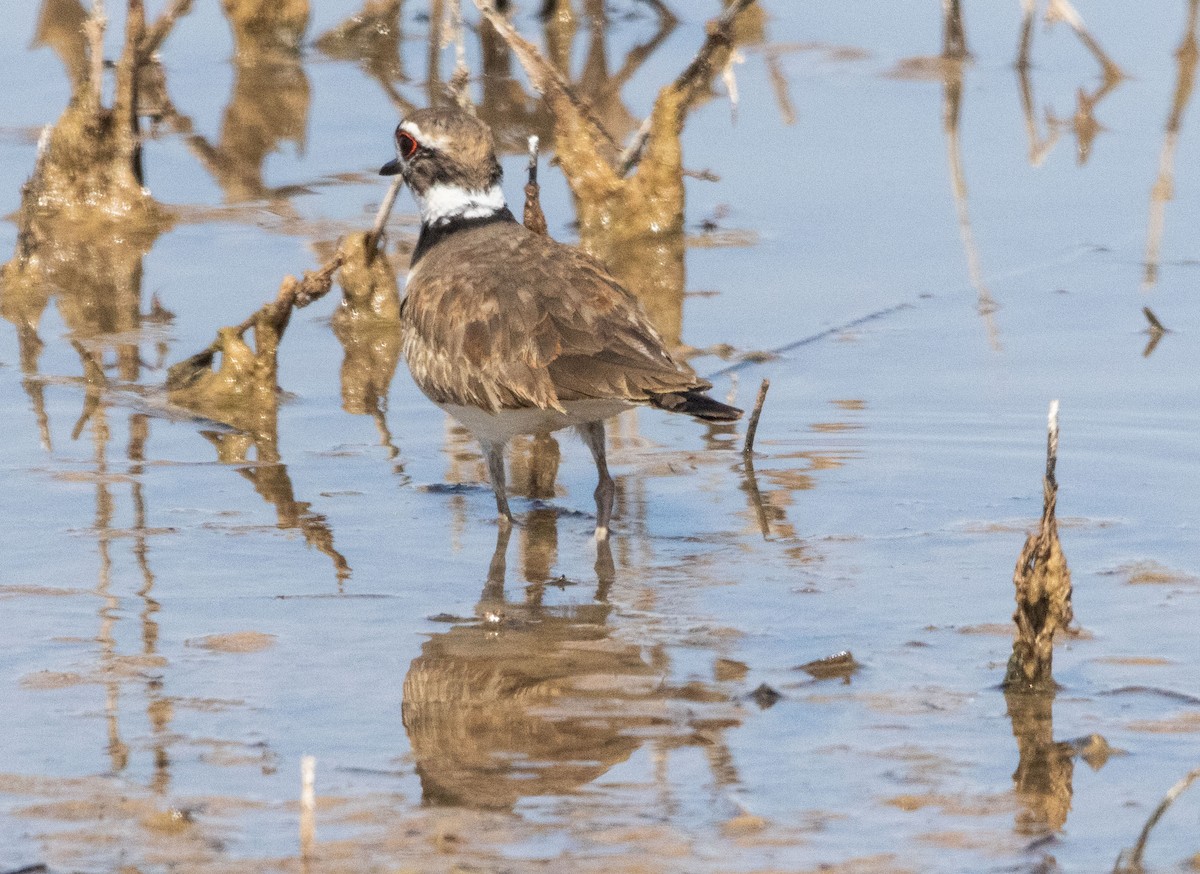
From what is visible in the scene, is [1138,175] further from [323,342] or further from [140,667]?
[140,667]

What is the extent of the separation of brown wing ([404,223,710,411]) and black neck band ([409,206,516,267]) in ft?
0.94

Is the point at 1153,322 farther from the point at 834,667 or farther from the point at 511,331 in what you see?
the point at 834,667

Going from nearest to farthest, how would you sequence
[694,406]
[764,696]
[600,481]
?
[764,696], [694,406], [600,481]

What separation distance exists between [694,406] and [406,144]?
2.20 meters

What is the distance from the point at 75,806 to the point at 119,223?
6983 millimetres

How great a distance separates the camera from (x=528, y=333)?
262 inches

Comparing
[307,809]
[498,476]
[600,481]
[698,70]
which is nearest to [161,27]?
[698,70]

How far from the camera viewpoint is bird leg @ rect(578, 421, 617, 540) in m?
7.00

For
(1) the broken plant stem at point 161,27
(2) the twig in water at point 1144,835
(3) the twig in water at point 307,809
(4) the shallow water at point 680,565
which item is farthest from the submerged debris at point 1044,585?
(1) the broken plant stem at point 161,27

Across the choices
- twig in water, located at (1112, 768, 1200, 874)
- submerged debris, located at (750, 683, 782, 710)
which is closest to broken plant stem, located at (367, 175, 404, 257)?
submerged debris, located at (750, 683, 782, 710)

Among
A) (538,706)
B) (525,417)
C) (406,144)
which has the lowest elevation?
(538,706)

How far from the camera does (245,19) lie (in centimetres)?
1505

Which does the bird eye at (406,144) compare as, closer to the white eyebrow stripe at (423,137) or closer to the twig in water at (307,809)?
the white eyebrow stripe at (423,137)

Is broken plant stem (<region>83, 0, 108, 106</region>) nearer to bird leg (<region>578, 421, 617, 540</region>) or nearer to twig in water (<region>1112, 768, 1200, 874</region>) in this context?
bird leg (<region>578, 421, 617, 540</region>)
